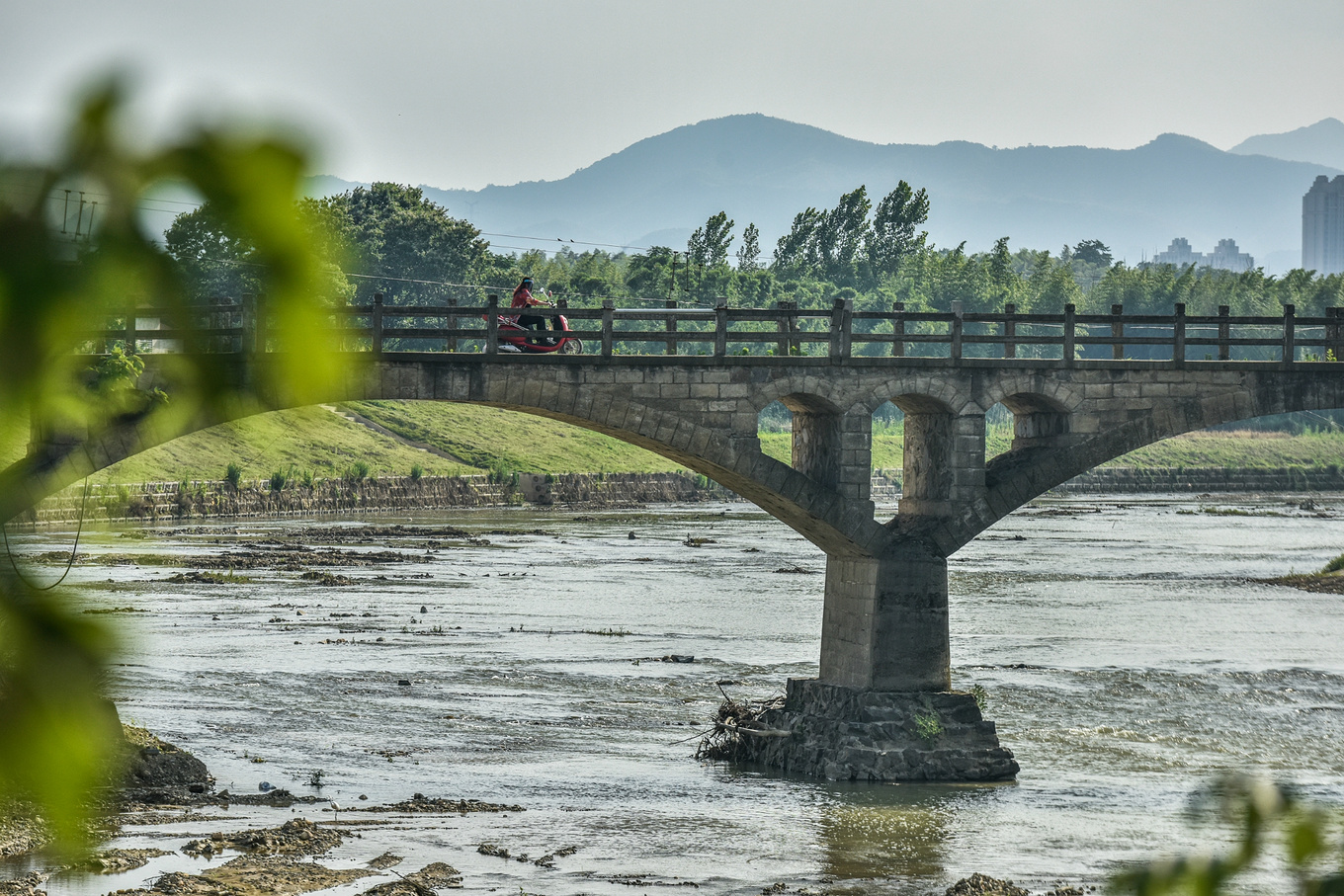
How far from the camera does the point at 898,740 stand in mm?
23875

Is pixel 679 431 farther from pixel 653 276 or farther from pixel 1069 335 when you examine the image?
pixel 653 276

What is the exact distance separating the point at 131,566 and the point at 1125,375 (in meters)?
35.9

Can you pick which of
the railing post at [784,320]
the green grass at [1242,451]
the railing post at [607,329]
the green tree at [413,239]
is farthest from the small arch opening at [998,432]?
the railing post at [607,329]

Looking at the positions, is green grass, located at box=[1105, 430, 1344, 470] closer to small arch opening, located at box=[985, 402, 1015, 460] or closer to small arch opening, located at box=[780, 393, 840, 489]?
small arch opening, located at box=[985, 402, 1015, 460]

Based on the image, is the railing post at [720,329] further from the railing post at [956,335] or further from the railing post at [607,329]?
the railing post at [956,335]

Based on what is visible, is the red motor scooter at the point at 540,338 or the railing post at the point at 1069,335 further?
the railing post at the point at 1069,335

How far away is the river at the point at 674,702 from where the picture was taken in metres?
19.7

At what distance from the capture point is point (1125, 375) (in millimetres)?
26391

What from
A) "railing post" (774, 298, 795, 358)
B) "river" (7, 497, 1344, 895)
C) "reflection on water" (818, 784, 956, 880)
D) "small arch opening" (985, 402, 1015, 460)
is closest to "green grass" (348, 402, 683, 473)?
"small arch opening" (985, 402, 1015, 460)

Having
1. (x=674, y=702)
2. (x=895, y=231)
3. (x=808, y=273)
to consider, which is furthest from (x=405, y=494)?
(x=895, y=231)

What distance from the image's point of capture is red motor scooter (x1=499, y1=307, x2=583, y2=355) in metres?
23.7

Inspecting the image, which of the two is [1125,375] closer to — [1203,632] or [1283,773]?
[1283,773]

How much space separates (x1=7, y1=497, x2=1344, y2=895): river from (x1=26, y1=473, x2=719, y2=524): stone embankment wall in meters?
9.98

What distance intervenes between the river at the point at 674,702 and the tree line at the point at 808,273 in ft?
140
